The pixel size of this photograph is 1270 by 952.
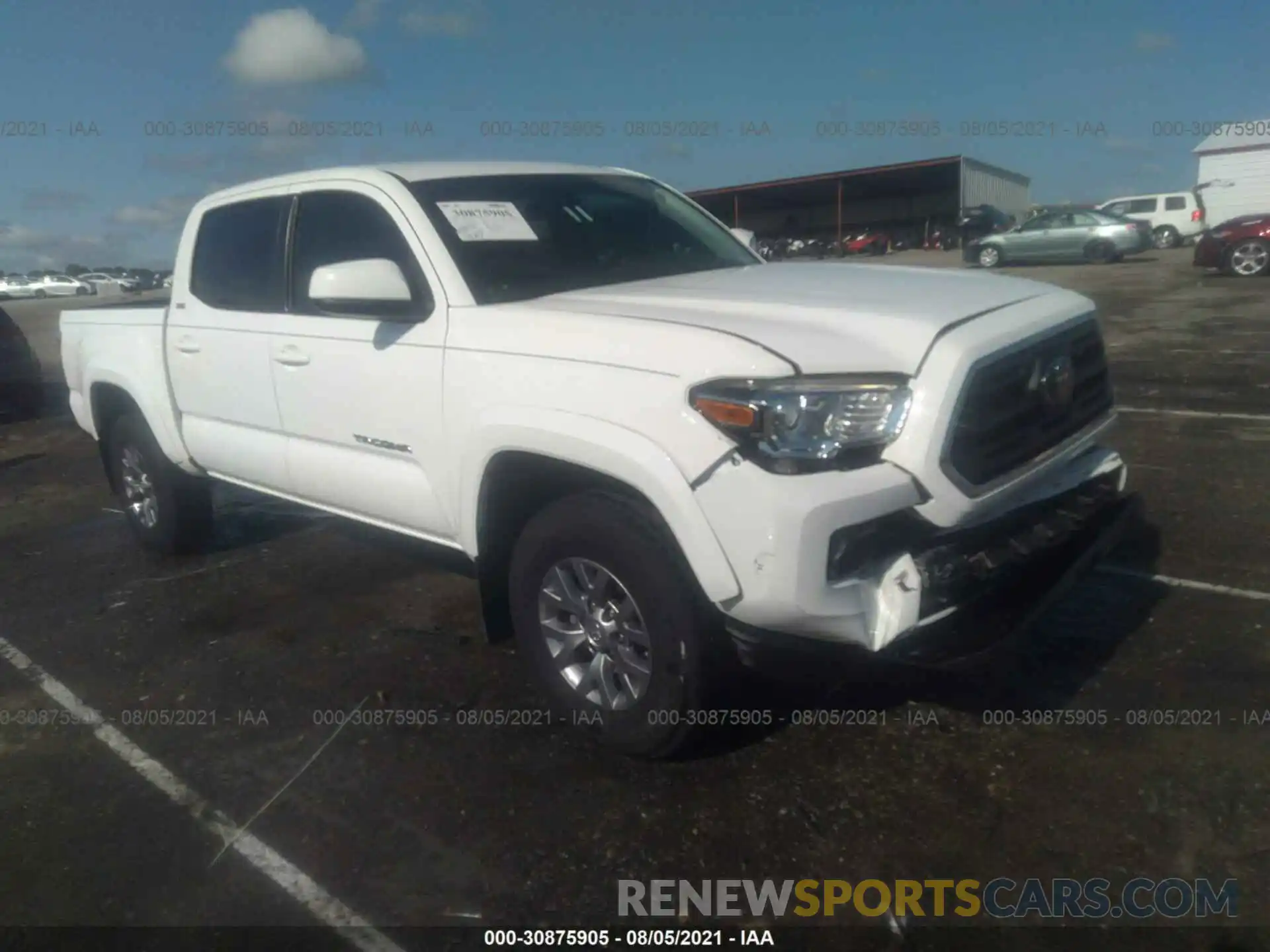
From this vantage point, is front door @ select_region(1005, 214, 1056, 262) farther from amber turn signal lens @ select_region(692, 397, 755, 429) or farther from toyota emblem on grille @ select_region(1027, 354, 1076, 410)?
amber turn signal lens @ select_region(692, 397, 755, 429)

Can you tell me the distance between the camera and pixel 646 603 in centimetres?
297

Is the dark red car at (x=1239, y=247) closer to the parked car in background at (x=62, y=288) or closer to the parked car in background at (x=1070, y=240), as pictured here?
the parked car in background at (x=1070, y=240)

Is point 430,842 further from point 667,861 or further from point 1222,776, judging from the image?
point 1222,776

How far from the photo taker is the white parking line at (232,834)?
2.65 meters

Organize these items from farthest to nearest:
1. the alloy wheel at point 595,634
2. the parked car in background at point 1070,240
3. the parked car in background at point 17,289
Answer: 1. the parked car in background at point 17,289
2. the parked car in background at point 1070,240
3. the alloy wheel at point 595,634

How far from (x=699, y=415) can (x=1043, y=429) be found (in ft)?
3.99

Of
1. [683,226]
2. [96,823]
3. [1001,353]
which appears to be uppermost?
[683,226]

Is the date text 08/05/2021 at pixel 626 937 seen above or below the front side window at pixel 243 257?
below

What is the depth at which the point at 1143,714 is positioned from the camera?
133 inches

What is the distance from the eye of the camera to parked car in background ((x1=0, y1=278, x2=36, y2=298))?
5284 cm

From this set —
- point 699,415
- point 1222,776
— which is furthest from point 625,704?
point 1222,776

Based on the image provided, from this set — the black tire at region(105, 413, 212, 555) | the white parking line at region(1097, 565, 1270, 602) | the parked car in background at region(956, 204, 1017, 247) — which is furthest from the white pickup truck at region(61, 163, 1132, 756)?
the parked car in background at region(956, 204, 1017, 247)

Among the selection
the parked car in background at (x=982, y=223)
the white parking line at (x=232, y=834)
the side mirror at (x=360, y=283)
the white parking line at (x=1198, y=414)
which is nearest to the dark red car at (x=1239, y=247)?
the parked car in background at (x=982, y=223)

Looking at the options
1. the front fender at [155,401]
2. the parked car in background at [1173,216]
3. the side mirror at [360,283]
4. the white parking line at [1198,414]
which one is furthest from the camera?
the parked car in background at [1173,216]
